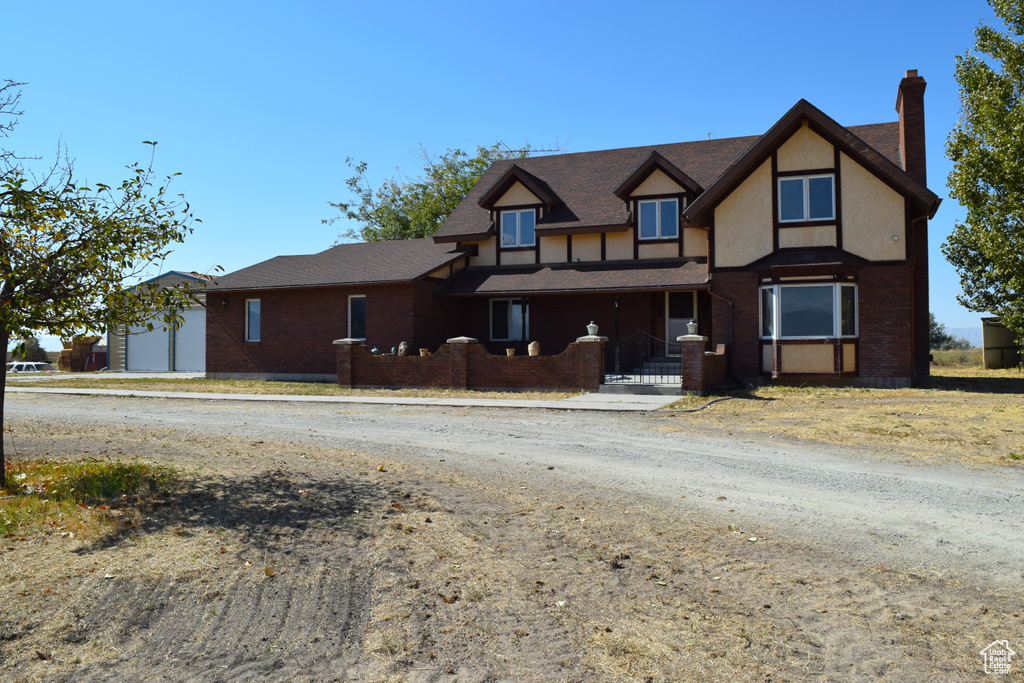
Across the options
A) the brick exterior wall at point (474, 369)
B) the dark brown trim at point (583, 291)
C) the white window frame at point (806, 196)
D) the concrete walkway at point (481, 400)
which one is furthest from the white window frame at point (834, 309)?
the brick exterior wall at point (474, 369)

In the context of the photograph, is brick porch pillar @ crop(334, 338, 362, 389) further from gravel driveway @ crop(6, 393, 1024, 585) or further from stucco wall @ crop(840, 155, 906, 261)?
stucco wall @ crop(840, 155, 906, 261)

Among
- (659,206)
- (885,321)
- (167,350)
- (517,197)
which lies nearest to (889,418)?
(885,321)

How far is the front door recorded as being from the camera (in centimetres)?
2308

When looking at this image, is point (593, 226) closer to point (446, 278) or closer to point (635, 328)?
point (635, 328)

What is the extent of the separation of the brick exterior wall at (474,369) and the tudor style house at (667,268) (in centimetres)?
224

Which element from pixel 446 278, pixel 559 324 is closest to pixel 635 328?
Result: pixel 559 324

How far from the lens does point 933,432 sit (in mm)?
11102

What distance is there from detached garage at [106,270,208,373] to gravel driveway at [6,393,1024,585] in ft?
62.2

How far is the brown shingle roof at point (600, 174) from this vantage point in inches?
938

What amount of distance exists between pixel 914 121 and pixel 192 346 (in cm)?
2990

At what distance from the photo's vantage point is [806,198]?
1980cm

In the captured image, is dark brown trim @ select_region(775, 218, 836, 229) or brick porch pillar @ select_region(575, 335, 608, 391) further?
dark brown trim @ select_region(775, 218, 836, 229)

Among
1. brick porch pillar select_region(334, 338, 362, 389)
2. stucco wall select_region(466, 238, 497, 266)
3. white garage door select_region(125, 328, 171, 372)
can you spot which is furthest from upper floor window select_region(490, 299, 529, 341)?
white garage door select_region(125, 328, 171, 372)

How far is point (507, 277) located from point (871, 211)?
11.1 m
